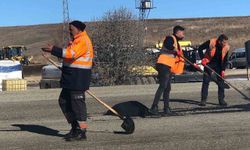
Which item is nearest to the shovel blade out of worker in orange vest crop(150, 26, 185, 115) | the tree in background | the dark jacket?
worker in orange vest crop(150, 26, 185, 115)

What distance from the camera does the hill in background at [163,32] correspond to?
8857 centimetres

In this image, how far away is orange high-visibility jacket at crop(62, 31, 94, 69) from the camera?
839 cm

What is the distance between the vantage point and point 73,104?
8.55 metres

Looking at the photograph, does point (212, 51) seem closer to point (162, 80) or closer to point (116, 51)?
point (162, 80)

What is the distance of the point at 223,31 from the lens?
93.6 meters

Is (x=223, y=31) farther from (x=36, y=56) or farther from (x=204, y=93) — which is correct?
(x=204, y=93)

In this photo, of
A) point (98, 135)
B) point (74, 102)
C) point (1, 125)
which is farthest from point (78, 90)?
point (1, 125)

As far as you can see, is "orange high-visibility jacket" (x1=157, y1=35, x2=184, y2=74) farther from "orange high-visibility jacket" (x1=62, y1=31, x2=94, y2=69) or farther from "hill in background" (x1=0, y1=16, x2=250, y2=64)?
"hill in background" (x1=0, y1=16, x2=250, y2=64)

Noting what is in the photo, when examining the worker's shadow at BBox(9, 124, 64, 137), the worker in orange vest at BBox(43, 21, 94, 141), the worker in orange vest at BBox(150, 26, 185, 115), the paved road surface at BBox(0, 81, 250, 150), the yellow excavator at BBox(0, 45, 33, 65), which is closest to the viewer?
the paved road surface at BBox(0, 81, 250, 150)

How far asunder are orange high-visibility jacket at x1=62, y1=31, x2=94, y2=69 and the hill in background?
6645cm

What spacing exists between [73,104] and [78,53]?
79 cm

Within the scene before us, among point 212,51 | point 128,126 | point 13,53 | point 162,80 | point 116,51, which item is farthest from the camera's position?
point 13,53

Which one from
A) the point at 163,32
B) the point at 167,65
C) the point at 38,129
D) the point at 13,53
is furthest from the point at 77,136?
the point at 163,32

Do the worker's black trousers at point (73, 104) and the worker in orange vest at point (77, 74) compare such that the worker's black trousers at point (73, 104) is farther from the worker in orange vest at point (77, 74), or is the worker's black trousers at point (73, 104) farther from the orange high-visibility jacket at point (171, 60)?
the orange high-visibility jacket at point (171, 60)
